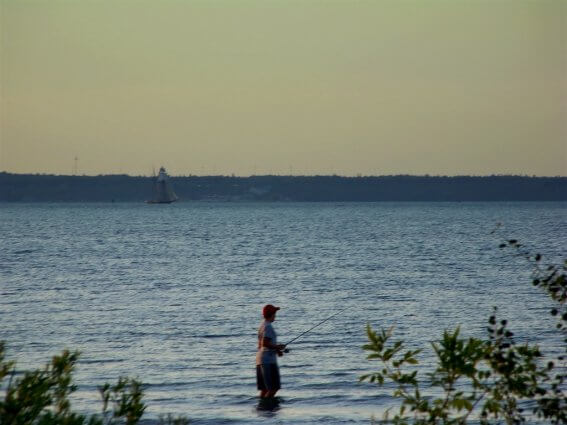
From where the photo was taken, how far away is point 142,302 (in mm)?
36594

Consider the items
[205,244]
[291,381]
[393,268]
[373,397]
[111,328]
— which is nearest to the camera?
[373,397]

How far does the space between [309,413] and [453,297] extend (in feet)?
72.6

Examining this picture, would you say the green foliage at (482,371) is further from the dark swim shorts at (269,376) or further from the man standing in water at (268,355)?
the dark swim shorts at (269,376)

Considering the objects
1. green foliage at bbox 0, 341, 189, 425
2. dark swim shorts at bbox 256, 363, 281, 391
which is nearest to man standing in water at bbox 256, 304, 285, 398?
dark swim shorts at bbox 256, 363, 281, 391

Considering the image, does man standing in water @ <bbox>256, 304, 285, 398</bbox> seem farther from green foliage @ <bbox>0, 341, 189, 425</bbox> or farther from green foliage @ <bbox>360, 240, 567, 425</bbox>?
green foliage @ <bbox>0, 341, 189, 425</bbox>

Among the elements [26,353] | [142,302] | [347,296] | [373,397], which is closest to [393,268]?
[347,296]

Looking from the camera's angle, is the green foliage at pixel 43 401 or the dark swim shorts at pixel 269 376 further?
the dark swim shorts at pixel 269 376

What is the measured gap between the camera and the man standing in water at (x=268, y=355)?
53.5ft

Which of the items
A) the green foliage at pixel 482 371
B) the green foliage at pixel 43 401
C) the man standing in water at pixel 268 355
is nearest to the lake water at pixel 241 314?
the man standing in water at pixel 268 355

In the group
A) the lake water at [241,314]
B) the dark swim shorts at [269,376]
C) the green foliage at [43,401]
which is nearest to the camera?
the green foliage at [43,401]

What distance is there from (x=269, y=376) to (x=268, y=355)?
1.66 ft

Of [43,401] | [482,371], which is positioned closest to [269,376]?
[482,371]

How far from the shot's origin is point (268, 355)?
16578 mm

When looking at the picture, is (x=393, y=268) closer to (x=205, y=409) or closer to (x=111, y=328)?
(x=111, y=328)
